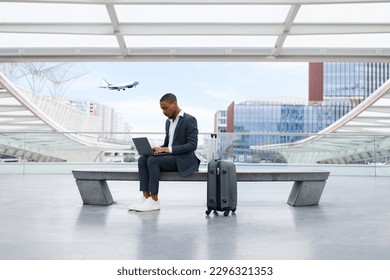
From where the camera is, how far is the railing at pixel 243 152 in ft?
39.5

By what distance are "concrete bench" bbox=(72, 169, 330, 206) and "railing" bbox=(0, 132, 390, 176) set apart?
6283 mm

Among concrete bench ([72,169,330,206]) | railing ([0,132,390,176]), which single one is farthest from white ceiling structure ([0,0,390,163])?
concrete bench ([72,169,330,206])

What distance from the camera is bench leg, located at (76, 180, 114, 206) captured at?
512cm

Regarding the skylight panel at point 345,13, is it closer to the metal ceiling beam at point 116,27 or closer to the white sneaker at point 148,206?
the metal ceiling beam at point 116,27

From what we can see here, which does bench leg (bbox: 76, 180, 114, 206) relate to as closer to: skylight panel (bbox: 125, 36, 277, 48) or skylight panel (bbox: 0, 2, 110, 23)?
skylight panel (bbox: 0, 2, 110, 23)

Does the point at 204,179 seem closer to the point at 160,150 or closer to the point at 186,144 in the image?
the point at 186,144

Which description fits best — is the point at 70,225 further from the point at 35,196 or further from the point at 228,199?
the point at 35,196

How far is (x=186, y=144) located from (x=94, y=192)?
4.97ft

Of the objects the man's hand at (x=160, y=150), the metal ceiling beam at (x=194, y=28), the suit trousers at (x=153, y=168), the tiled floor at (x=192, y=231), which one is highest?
the metal ceiling beam at (x=194, y=28)

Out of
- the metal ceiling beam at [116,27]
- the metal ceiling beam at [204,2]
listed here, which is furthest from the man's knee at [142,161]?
the metal ceiling beam at [116,27]

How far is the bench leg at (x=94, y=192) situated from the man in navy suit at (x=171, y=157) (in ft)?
2.08

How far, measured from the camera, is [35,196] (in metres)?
6.13
